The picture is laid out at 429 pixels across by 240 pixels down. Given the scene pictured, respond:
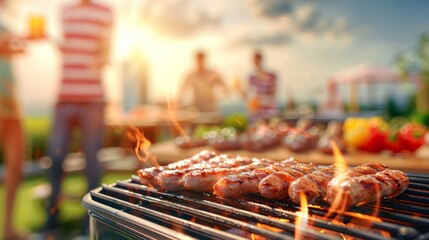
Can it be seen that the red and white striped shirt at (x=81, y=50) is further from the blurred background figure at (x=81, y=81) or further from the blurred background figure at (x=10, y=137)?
the blurred background figure at (x=10, y=137)

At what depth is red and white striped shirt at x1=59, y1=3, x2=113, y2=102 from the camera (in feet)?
18.4

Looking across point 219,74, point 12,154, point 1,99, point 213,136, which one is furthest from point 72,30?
point 219,74

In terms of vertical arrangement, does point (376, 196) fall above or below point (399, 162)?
above


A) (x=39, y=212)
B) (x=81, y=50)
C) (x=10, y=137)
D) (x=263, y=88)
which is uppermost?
(x=81, y=50)

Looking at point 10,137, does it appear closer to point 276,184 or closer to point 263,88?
point 276,184

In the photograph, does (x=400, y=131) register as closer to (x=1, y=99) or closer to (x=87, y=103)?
(x=87, y=103)

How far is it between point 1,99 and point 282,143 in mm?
3302

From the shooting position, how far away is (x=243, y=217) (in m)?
1.69

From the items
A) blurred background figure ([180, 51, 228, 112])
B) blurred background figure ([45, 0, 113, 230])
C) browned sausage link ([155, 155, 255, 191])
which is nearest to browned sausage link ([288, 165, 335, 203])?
browned sausage link ([155, 155, 255, 191])

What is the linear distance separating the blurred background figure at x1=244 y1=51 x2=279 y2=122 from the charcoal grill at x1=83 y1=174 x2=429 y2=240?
707cm

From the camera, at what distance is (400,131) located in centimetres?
501

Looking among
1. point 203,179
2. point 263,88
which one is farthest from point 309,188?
point 263,88

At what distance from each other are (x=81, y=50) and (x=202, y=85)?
226 inches

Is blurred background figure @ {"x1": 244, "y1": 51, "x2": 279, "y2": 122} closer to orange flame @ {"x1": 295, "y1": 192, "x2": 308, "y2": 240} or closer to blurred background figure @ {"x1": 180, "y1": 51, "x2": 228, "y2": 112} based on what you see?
blurred background figure @ {"x1": 180, "y1": 51, "x2": 228, "y2": 112}
